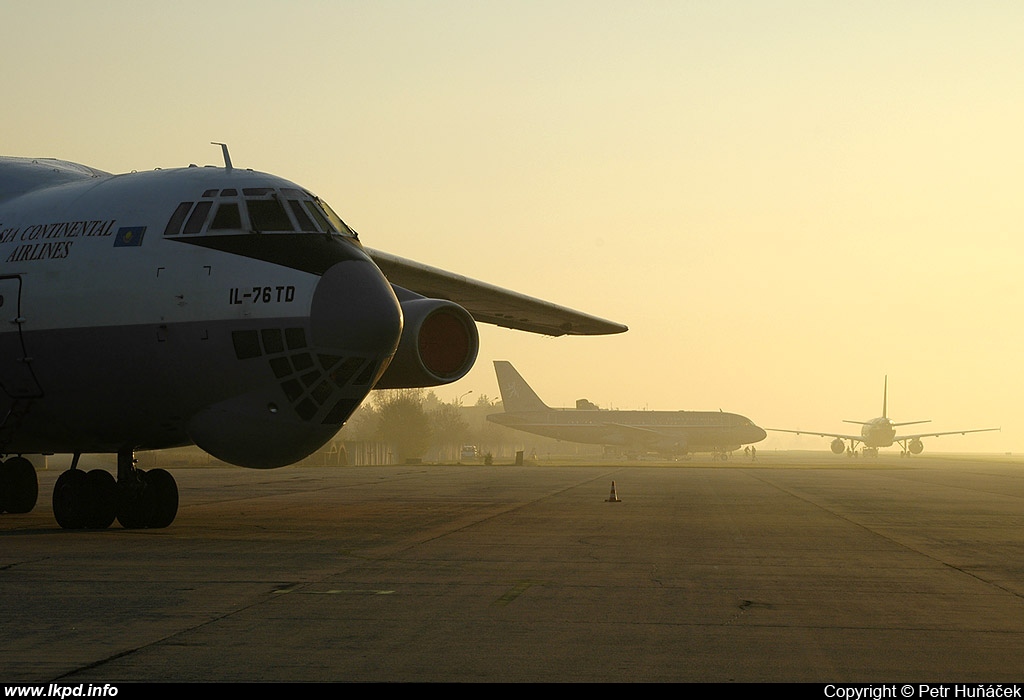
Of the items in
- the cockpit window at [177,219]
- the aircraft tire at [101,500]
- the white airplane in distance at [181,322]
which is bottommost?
the aircraft tire at [101,500]

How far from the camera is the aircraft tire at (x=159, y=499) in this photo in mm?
15055

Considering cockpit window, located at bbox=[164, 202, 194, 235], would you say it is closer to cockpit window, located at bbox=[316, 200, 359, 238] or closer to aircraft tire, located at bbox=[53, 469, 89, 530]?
cockpit window, located at bbox=[316, 200, 359, 238]

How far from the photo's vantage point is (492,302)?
866 inches

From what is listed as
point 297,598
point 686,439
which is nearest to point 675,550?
point 297,598

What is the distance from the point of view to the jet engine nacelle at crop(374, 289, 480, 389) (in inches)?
626

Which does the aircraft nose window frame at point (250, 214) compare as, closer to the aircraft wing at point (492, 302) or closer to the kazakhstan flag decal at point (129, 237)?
the kazakhstan flag decal at point (129, 237)

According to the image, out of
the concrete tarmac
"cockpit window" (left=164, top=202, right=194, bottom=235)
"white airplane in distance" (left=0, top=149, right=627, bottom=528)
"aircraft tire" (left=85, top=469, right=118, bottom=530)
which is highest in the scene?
"cockpit window" (left=164, top=202, right=194, bottom=235)

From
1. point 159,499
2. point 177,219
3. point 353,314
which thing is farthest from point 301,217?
point 159,499

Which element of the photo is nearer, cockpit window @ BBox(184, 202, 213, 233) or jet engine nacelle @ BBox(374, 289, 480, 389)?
cockpit window @ BBox(184, 202, 213, 233)

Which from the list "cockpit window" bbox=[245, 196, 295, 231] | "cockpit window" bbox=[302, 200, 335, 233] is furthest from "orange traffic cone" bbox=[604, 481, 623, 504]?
"cockpit window" bbox=[245, 196, 295, 231]

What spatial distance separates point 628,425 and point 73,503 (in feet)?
252

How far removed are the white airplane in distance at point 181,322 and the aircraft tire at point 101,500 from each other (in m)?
0.02

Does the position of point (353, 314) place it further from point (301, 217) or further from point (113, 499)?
point (113, 499)

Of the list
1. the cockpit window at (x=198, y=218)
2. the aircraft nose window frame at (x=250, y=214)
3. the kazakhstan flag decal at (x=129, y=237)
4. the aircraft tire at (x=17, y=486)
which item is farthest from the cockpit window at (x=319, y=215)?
the aircraft tire at (x=17, y=486)
